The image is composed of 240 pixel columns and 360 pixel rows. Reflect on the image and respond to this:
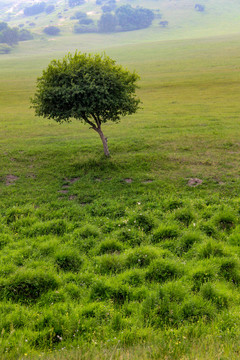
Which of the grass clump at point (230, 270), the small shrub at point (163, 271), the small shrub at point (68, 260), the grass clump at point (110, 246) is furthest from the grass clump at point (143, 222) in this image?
the grass clump at point (230, 270)

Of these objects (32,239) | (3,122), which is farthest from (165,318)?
(3,122)

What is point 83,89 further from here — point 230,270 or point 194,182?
point 230,270

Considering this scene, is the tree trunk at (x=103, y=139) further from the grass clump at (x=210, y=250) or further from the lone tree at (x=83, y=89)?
the grass clump at (x=210, y=250)

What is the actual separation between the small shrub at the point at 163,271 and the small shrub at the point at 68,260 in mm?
2232

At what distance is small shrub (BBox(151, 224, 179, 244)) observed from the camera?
34.2 ft

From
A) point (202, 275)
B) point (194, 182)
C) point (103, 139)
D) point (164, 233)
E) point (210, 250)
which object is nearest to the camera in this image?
point (202, 275)

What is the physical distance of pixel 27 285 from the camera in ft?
24.2

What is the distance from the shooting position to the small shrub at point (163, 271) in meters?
7.96

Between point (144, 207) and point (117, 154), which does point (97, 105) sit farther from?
point (144, 207)

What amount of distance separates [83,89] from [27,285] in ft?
45.0

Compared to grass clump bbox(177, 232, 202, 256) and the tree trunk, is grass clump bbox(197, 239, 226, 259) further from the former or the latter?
the tree trunk

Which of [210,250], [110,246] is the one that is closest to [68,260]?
[110,246]

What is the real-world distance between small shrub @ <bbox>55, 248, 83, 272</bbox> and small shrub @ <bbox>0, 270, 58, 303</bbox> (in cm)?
95

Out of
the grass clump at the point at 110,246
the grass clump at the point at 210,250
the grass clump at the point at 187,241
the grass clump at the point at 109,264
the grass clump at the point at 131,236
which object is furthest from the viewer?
the grass clump at the point at 131,236
